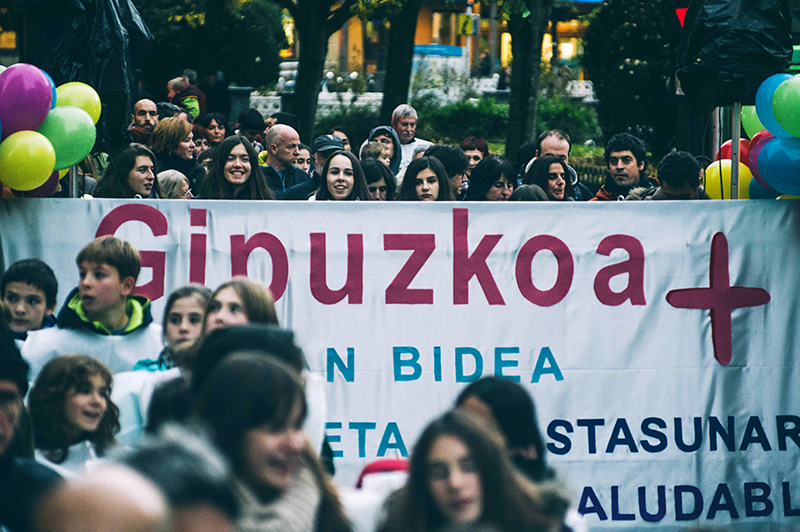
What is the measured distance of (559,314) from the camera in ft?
18.1

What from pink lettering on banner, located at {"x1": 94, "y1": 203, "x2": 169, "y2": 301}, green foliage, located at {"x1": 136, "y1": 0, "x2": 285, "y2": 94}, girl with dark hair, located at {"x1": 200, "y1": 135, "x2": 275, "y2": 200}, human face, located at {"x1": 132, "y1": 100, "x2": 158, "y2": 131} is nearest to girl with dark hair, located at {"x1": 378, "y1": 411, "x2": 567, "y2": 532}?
pink lettering on banner, located at {"x1": 94, "y1": 203, "x2": 169, "y2": 301}

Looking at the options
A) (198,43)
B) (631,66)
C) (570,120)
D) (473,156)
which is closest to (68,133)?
(473,156)

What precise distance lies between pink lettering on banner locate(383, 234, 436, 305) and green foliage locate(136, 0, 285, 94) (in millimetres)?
15359

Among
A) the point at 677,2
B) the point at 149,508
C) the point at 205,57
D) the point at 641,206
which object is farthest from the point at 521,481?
the point at 205,57

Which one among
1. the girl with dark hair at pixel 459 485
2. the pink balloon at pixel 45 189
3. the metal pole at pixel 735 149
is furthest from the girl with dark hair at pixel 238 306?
the metal pole at pixel 735 149

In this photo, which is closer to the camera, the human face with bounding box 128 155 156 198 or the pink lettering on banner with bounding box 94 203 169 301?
the pink lettering on banner with bounding box 94 203 169 301

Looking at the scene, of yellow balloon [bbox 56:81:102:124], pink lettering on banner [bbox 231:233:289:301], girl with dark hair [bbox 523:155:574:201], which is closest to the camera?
pink lettering on banner [bbox 231:233:289:301]

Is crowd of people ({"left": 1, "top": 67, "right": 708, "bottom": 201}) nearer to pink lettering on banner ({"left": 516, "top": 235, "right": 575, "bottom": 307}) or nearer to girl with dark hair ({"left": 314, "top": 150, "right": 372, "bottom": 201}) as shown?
girl with dark hair ({"left": 314, "top": 150, "right": 372, "bottom": 201})

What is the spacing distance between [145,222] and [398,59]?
Answer: 43.5ft

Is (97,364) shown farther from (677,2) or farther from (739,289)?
(677,2)

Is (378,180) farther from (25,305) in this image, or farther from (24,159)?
(25,305)

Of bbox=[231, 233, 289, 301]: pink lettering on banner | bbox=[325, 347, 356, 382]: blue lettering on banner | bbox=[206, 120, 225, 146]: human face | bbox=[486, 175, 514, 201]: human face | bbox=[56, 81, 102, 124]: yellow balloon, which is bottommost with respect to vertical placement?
bbox=[325, 347, 356, 382]: blue lettering on banner

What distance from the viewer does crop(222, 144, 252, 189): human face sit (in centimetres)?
675

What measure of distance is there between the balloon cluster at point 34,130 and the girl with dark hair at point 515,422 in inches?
116
